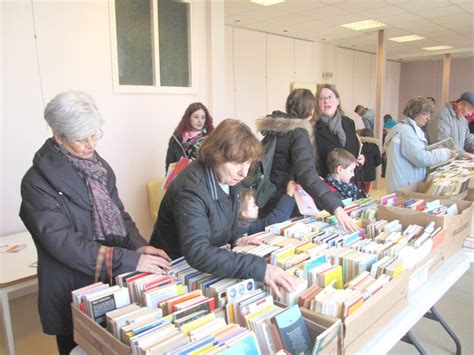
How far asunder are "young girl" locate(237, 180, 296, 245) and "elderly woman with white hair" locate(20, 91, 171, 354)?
0.46 meters

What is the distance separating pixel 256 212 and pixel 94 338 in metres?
1.02

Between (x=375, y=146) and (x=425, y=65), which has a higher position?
(x=425, y=65)

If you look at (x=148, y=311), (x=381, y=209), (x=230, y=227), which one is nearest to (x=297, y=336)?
(x=148, y=311)

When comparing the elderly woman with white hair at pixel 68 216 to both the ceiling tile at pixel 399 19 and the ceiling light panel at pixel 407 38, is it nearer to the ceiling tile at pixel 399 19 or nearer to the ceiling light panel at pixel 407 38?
the ceiling tile at pixel 399 19

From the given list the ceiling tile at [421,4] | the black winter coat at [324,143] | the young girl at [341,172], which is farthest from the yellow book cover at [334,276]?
the ceiling tile at [421,4]

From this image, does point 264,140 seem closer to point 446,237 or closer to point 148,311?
point 446,237

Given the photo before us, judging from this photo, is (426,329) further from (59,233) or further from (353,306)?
(59,233)

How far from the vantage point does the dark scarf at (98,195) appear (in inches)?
56.6

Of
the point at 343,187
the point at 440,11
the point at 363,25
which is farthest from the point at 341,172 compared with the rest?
the point at 363,25

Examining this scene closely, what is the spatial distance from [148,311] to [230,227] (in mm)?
517

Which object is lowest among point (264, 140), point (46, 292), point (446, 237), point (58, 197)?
point (46, 292)

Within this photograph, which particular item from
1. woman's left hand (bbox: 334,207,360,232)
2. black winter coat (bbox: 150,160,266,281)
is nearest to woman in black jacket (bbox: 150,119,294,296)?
black winter coat (bbox: 150,160,266,281)

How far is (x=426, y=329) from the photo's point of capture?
253cm

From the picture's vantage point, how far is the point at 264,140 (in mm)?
2158
